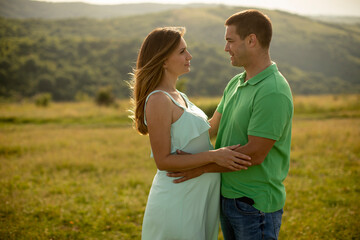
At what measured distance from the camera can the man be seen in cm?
233

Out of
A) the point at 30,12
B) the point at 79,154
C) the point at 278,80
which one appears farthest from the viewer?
the point at 30,12

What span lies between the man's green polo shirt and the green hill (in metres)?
32.1

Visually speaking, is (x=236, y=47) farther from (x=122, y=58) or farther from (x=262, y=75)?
(x=122, y=58)

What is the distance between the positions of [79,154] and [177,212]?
8437 millimetres

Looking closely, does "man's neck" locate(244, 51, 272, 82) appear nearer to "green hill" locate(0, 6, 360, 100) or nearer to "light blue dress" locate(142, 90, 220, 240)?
"light blue dress" locate(142, 90, 220, 240)

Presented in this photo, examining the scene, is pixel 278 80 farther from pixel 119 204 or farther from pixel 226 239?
pixel 119 204

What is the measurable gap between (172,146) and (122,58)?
81.4 meters

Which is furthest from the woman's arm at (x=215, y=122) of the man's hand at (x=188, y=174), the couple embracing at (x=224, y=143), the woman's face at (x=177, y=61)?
the man's hand at (x=188, y=174)

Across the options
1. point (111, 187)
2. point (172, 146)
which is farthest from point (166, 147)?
point (111, 187)

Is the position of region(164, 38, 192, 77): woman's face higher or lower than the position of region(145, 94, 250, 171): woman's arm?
higher

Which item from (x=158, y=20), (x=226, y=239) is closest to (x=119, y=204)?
(x=226, y=239)

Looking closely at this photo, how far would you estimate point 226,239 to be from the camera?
2.93 meters

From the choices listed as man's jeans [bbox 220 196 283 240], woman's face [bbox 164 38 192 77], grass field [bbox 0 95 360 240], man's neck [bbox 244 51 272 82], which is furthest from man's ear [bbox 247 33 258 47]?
grass field [bbox 0 95 360 240]

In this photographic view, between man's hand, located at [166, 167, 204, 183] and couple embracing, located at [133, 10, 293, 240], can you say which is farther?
man's hand, located at [166, 167, 204, 183]
